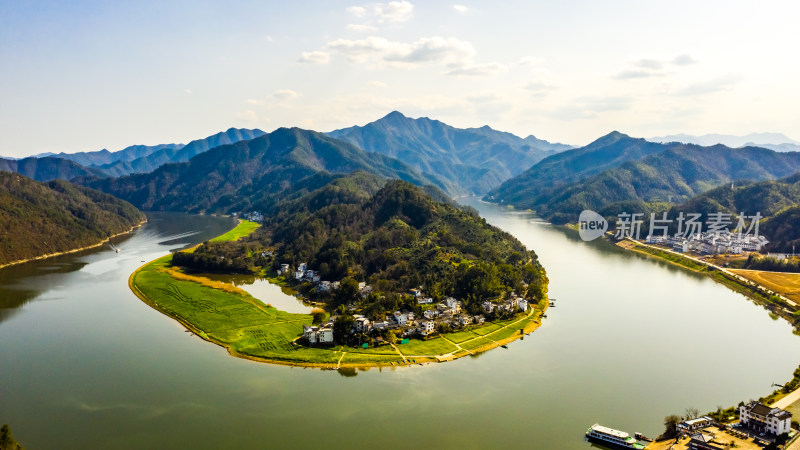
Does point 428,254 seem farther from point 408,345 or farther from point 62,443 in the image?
point 62,443

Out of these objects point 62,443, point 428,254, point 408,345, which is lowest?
point 62,443

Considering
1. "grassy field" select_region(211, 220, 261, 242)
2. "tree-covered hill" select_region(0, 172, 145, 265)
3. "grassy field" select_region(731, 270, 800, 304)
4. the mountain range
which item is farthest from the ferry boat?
the mountain range

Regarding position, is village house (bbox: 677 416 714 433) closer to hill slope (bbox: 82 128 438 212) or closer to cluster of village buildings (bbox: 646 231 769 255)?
cluster of village buildings (bbox: 646 231 769 255)

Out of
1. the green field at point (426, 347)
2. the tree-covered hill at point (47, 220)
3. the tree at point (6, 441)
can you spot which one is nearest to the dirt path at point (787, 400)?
the green field at point (426, 347)

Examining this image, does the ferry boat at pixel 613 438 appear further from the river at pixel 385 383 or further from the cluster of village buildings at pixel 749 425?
the cluster of village buildings at pixel 749 425

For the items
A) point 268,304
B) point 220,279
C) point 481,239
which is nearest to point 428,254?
point 481,239

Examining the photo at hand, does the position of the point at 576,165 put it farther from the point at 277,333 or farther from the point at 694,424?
the point at 694,424
